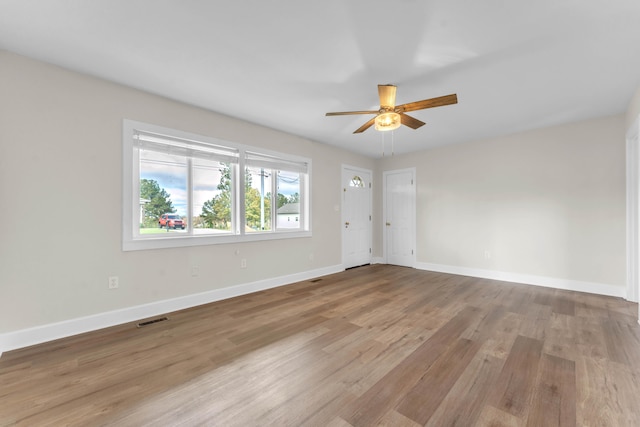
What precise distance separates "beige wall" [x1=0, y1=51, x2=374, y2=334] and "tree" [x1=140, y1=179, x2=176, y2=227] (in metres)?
0.28

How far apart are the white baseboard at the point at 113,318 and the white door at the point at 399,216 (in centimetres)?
316

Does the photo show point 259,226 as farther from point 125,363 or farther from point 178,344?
point 125,363

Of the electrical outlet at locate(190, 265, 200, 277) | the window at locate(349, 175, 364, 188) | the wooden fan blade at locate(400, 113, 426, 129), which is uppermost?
the wooden fan blade at locate(400, 113, 426, 129)

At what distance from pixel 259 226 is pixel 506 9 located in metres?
Answer: 3.68

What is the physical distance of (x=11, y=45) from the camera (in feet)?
7.26

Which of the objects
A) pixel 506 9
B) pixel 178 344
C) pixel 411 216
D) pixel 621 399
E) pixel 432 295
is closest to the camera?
pixel 621 399

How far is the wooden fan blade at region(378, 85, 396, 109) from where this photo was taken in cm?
257

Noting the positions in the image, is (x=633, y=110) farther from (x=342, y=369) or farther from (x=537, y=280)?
(x=342, y=369)

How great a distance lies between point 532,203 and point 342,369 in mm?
4301

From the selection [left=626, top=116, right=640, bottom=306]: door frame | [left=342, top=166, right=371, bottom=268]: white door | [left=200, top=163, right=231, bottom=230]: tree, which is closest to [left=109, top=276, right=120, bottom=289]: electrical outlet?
[left=200, top=163, right=231, bottom=230]: tree

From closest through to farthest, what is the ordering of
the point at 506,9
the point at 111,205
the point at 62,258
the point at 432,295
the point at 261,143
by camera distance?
the point at 506,9, the point at 62,258, the point at 111,205, the point at 432,295, the point at 261,143

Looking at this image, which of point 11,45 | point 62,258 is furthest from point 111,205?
point 11,45

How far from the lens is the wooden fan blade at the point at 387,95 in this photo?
8.42ft

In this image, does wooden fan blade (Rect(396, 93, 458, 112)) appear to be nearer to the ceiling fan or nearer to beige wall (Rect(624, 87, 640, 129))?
the ceiling fan
